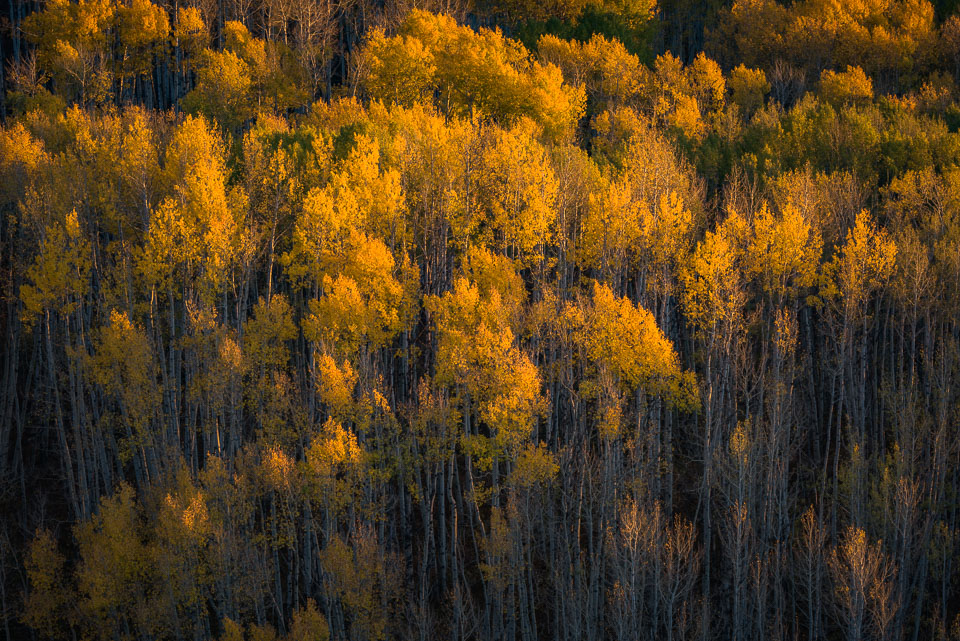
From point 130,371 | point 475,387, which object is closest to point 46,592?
point 130,371

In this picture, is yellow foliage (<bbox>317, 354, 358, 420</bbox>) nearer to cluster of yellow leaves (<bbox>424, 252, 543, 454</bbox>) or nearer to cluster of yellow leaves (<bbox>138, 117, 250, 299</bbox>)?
cluster of yellow leaves (<bbox>424, 252, 543, 454</bbox>)

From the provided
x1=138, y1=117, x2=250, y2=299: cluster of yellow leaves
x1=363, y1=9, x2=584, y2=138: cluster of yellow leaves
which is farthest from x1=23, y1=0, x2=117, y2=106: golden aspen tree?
x1=138, y1=117, x2=250, y2=299: cluster of yellow leaves

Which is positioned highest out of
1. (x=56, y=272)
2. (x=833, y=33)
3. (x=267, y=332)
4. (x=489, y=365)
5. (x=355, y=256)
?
(x=833, y=33)

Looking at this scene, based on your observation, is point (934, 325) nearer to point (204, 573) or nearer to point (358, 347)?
point (358, 347)

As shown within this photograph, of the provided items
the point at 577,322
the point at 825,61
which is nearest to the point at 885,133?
the point at 577,322

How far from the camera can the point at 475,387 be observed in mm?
39219

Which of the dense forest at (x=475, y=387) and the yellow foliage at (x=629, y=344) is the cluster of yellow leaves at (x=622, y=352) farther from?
the dense forest at (x=475, y=387)

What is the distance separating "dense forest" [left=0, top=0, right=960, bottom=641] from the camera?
37.8 meters

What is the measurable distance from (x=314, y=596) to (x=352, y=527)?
4.76 metres

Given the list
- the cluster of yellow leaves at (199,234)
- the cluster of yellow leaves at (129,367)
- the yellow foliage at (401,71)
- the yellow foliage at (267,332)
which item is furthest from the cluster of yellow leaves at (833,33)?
the cluster of yellow leaves at (129,367)

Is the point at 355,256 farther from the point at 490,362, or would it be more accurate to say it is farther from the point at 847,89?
the point at 847,89

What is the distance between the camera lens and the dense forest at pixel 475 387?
124 feet

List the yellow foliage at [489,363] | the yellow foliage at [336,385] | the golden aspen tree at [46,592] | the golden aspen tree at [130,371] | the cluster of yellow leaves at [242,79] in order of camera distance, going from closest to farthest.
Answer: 1. the yellow foliage at [336,385]
2. the yellow foliage at [489,363]
3. the golden aspen tree at [46,592]
4. the golden aspen tree at [130,371]
5. the cluster of yellow leaves at [242,79]

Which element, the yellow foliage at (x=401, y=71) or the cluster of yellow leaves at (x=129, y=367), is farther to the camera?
the yellow foliage at (x=401, y=71)
